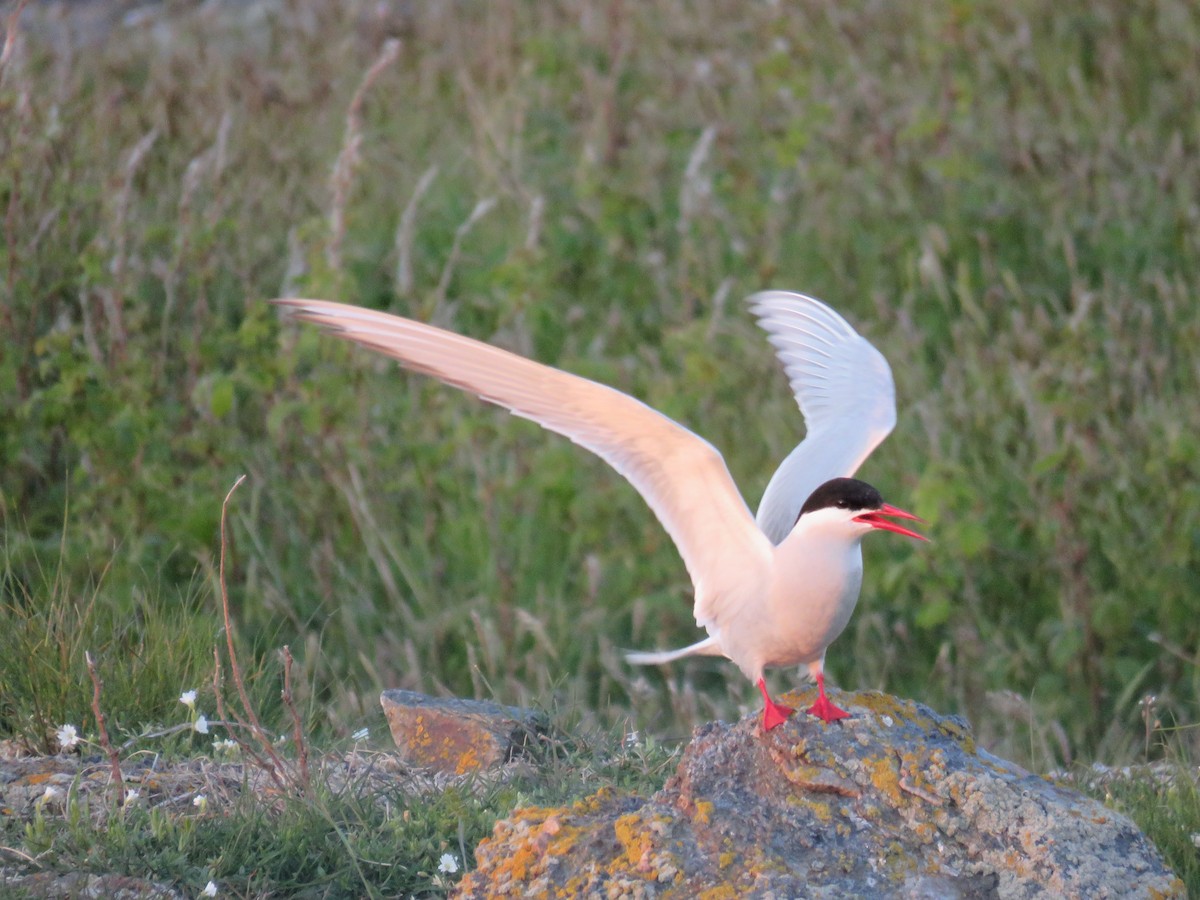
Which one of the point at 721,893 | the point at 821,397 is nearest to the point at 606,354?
the point at 821,397

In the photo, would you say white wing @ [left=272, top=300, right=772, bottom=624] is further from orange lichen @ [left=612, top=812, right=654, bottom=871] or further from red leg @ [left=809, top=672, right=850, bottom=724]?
orange lichen @ [left=612, top=812, right=654, bottom=871]

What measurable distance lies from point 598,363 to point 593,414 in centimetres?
305

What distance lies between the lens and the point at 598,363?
19.6ft

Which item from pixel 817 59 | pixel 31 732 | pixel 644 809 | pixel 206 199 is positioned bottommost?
pixel 31 732

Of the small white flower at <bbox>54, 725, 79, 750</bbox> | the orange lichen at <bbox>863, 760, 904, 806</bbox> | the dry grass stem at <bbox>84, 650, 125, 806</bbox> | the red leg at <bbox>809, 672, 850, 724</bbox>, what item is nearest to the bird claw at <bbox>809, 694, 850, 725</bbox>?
the red leg at <bbox>809, 672, 850, 724</bbox>

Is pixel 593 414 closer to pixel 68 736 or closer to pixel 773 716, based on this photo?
pixel 773 716

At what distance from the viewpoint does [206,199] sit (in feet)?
22.7

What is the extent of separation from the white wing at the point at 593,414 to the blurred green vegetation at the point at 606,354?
777mm

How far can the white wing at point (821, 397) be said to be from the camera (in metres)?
3.57

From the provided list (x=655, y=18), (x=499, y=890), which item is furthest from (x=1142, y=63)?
(x=499, y=890)

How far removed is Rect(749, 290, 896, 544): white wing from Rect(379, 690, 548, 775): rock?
72 cm

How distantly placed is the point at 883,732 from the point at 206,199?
502 centimetres

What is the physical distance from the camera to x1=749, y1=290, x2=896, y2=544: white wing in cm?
357

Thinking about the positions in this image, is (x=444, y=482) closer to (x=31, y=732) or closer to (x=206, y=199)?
(x=206, y=199)
